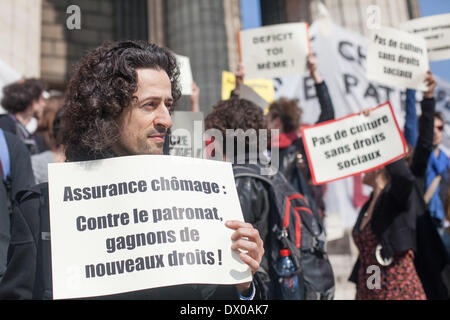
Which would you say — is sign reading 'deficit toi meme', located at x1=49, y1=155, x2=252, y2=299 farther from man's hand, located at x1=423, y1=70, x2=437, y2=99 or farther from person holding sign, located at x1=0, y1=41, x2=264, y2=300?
man's hand, located at x1=423, y1=70, x2=437, y2=99

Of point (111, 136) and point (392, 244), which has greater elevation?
point (111, 136)

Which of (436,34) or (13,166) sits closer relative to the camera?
(13,166)

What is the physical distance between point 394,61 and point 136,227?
3334 mm

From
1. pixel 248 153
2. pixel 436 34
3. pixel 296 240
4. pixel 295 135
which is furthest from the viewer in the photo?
pixel 436 34

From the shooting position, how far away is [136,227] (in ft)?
4.69

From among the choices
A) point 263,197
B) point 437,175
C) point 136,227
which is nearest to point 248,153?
point 263,197

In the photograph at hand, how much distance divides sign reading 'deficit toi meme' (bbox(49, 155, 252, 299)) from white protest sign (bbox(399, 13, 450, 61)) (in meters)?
3.59

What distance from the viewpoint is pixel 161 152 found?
1.64 metres

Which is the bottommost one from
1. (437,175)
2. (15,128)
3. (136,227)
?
(437,175)

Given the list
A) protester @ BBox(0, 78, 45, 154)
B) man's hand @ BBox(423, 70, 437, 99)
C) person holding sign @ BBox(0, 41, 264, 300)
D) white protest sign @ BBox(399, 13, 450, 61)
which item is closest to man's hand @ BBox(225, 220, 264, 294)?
person holding sign @ BBox(0, 41, 264, 300)

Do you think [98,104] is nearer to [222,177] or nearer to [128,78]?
[128,78]

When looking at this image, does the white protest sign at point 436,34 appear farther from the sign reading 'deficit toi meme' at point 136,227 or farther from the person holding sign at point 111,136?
the sign reading 'deficit toi meme' at point 136,227

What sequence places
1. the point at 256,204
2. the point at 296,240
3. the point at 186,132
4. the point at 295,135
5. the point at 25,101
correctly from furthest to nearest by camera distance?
the point at 295,135
the point at 25,101
the point at 186,132
the point at 296,240
the point at 256,204

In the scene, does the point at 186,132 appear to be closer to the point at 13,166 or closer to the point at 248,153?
the point at 248,153
